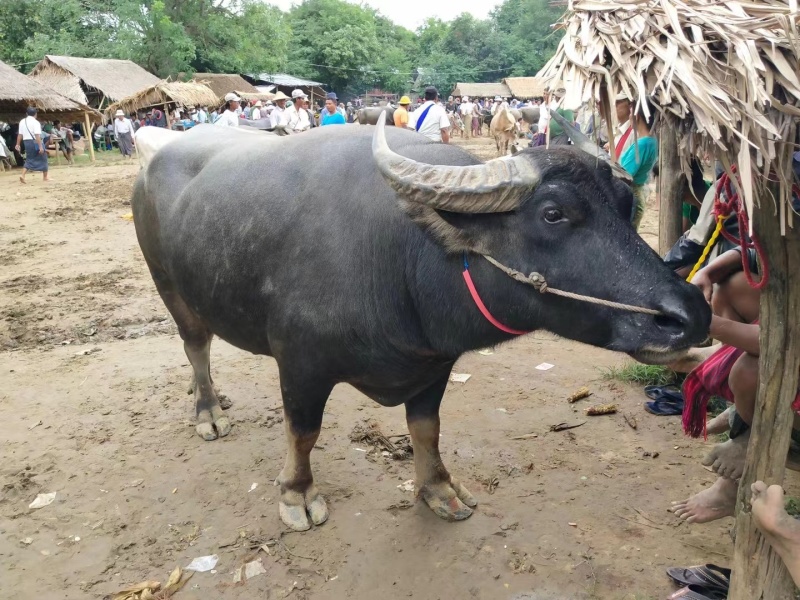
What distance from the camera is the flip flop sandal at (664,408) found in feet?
11.7

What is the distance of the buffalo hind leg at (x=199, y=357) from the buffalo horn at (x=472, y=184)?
83.5 inches

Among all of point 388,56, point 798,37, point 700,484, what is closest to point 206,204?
point 798,37

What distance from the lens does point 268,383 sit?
4301 millimetres

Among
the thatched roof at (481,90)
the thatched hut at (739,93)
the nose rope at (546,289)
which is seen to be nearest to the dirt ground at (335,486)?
the thatched hut at (739,93)

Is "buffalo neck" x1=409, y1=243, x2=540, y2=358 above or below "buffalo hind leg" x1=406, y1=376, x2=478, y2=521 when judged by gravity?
above

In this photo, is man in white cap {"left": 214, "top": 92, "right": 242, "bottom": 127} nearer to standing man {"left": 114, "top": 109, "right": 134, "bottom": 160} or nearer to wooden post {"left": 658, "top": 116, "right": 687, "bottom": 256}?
standing man {"left": 114, "top": 109, "right": 134, "bottom": 160}

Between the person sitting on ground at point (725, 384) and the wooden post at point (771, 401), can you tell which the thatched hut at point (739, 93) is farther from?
the person sitting on ground at point (725, 384)

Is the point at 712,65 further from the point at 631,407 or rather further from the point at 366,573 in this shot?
the point at 631,407

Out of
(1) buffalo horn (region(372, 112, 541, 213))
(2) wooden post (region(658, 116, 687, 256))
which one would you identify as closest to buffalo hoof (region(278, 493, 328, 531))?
(1) buffalo horn (region(372, 112, 541, 213))

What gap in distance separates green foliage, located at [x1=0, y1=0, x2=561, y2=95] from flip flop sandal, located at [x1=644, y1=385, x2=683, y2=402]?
3098 cm

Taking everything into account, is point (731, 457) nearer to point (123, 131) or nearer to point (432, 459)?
point (432, 459)

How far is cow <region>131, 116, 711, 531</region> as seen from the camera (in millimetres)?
1952

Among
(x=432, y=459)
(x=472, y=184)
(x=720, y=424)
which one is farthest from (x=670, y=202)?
(x=472, y=184)

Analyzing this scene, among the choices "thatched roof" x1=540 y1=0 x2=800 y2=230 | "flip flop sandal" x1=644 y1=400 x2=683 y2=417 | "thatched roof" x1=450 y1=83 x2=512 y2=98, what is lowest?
"flip flop sandal" x1=644 y1=400 x2=683 y2=417
